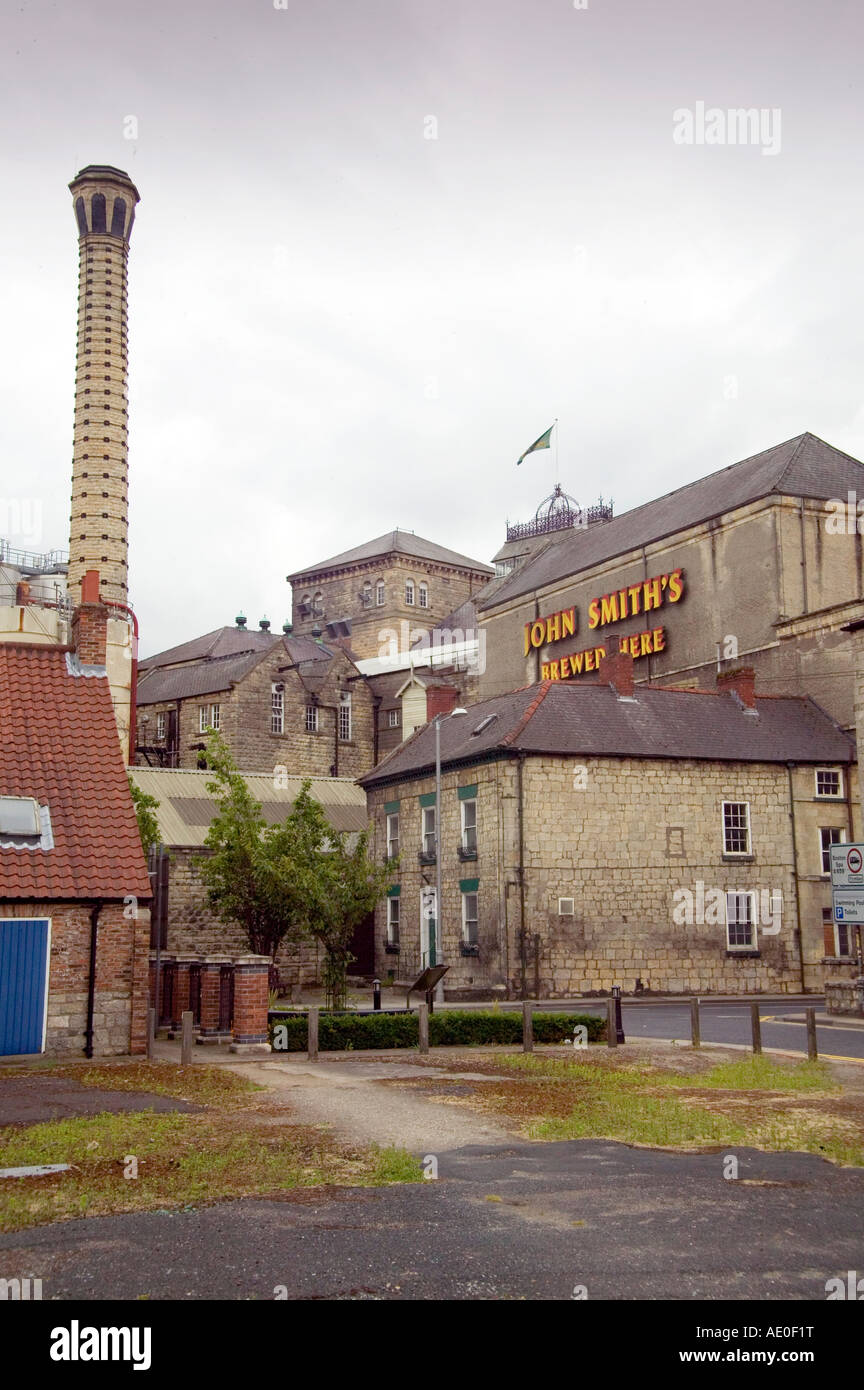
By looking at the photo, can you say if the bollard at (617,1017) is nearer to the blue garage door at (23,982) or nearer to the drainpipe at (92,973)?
the drainpipe at (92,973)

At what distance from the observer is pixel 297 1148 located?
37.4 feet

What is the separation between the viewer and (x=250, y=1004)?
19969mm

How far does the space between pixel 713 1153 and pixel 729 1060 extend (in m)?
7.77

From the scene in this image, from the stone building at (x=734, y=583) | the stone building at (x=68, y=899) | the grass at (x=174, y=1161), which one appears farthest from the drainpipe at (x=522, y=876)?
the grass at (x=174, y=1161)

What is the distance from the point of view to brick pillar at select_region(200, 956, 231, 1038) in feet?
70.7

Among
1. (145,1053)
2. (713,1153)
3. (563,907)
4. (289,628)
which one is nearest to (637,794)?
(563,907)

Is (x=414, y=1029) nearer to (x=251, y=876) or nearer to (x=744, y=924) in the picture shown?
(x=251, y=876)

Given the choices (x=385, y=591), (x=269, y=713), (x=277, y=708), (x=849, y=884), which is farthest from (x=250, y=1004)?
(x=385, y=591)

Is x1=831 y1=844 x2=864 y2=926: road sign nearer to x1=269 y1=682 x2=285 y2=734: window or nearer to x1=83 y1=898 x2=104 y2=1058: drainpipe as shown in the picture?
x1=83 y1=898 x2=104 y2=1058: drainpipe

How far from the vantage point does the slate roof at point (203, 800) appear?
4200 cm

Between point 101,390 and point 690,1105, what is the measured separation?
167 ft

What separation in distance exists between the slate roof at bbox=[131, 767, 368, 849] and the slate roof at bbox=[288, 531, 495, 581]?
42.4m
